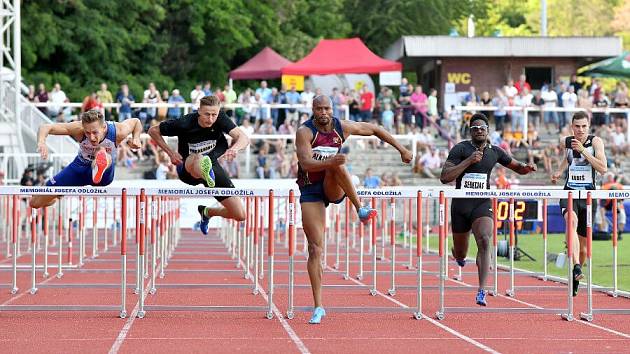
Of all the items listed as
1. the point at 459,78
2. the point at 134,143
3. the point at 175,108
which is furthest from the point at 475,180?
the point at 459,78

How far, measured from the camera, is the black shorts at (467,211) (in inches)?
578

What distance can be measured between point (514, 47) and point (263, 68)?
897 centimetres

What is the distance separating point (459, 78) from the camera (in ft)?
161

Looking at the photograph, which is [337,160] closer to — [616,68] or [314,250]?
[314,250]

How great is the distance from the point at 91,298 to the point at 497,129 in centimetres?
2536

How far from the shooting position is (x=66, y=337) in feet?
38.7

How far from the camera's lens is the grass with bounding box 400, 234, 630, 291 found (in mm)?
19394

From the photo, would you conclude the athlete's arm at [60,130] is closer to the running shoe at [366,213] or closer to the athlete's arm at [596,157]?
the running shoe at [366,213]

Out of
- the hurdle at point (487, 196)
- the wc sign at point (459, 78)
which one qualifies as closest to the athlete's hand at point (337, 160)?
the hurdle at point (487, 196)

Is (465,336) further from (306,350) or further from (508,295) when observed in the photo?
Result: (508,295)

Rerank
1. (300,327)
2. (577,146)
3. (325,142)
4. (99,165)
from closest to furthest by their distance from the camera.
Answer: (300,327), (325,142), (99,165), (577,146)

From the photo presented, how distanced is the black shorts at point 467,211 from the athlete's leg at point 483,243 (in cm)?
7

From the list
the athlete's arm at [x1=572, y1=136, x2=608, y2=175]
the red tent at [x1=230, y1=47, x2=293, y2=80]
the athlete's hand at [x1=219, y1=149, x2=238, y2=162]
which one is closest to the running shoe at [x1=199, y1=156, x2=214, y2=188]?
the athlete's hand at [x1=219, y1=149, x2=238, y2=162]

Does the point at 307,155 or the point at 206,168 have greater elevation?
the point at 307,155
